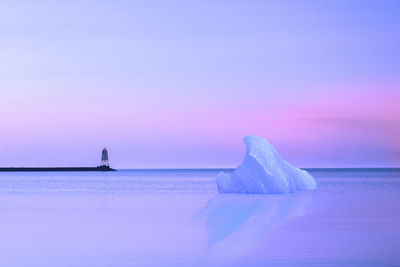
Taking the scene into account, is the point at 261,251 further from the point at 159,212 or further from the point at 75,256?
the point at 159,212

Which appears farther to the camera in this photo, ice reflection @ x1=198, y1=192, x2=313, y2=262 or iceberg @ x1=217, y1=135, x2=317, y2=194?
iceberg @ x1=217, y1=135, x2=317, y2=194

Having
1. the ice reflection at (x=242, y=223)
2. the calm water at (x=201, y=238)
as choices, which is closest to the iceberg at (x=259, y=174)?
the ice reflection at (x=242, y=223)

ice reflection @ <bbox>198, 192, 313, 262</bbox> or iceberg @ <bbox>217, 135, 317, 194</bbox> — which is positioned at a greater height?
iceberg @ <bbox>217, 135, 317, 194</bbox>

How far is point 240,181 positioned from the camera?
117 ft

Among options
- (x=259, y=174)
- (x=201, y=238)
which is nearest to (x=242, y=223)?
(x=201, y=238)

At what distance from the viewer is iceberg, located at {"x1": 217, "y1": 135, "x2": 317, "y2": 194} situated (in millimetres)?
33719

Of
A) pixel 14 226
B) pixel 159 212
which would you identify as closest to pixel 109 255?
pixel 14 226

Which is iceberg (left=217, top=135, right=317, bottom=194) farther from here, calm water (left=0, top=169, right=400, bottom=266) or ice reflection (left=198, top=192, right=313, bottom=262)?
calm water (left=0, top=169, right=400, bottom=266)

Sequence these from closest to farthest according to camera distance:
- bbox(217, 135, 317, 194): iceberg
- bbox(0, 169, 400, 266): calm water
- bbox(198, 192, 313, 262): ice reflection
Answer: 1. bbox(0, 169, 400, 266): calm water
2. bbox(198, 192, 313, 262): ice reflection
3. bbox(217, 135, 317, 194): iceberg

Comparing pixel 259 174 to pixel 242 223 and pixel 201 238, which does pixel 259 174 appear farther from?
pixel 201 238

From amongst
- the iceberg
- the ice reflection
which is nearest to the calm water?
the ice reflection

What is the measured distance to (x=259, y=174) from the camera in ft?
113

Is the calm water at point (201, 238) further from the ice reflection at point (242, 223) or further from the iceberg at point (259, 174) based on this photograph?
the iceberg at point (259, 174)

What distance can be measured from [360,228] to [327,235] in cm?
243
